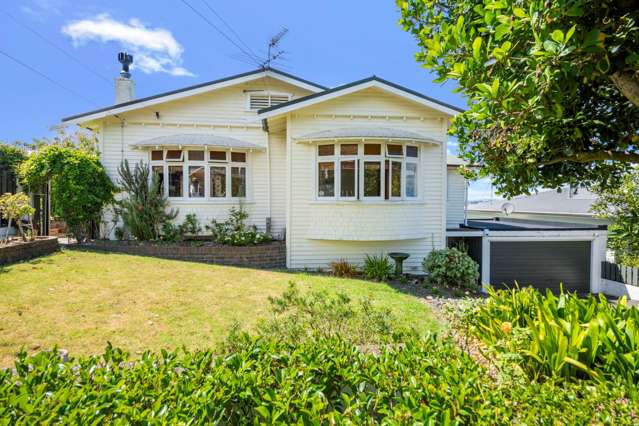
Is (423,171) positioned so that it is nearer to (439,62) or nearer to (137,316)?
(439,62)

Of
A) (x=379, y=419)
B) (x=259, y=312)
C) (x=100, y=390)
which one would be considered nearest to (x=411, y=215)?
(x=259, y=312)

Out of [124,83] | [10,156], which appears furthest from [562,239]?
[10,156]

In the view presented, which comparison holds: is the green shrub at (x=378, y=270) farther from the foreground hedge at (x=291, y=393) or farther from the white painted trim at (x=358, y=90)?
the foreground hedge at (x=291, y=393)

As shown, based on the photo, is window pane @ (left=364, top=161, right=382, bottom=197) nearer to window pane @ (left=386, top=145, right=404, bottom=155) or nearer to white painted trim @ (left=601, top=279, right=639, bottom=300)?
window pane @ (left=386, top=145, right=404, bottom=155)

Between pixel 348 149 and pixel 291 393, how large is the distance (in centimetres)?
839

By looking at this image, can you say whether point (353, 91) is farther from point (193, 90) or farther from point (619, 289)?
point (619, 289)

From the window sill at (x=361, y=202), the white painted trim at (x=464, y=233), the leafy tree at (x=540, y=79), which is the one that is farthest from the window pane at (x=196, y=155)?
the leafy tree at (x=540, y=79)

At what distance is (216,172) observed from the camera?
12055 millimetres

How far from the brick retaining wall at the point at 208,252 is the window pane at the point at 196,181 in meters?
2.20

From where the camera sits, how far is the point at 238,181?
40.6 ft

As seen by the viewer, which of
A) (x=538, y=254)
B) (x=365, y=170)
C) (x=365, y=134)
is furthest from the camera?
(x=538, y=254)

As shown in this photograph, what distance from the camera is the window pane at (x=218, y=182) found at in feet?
39.5

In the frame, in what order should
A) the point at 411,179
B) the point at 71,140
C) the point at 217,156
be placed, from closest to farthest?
1. the point at 411,179
2. the point at 217,156
3. the point at 71,140

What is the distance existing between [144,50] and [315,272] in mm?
13534
